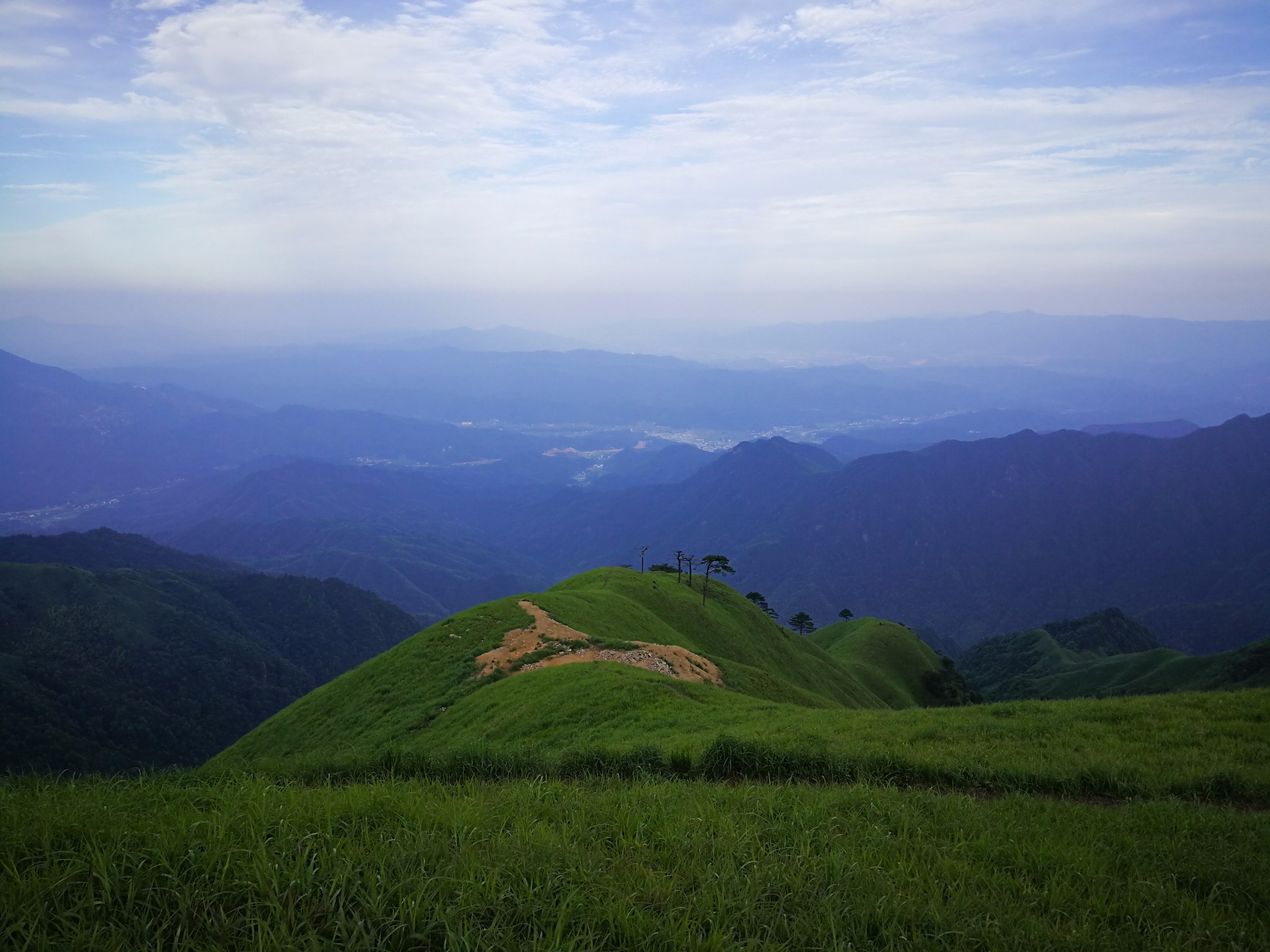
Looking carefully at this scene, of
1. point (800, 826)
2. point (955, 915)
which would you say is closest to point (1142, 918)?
point (955, 915)

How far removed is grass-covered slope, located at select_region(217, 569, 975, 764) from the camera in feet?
64.4

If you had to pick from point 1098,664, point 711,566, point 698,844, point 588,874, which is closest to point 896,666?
point 711,566

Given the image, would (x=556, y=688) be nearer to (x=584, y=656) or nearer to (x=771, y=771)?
(x=584, y=656)

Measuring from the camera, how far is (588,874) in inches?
235

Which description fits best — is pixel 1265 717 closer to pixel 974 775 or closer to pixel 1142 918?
pixel 974 775

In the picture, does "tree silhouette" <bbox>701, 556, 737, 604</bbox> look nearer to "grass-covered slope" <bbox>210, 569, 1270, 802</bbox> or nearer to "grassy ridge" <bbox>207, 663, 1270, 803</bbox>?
"grass-covered slope" <bbox>210, 569, 1270, 802</bbox>

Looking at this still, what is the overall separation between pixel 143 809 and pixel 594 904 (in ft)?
18.2

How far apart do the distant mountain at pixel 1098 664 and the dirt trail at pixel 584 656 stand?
38.2 m

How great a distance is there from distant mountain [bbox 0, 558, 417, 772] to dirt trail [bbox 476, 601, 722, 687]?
89046 millimetres

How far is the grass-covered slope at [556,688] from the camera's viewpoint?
19.6 meters

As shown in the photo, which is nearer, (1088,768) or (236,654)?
(1088,768)

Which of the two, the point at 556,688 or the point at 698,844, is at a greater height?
the point at 698,844

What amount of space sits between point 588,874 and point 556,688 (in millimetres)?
17019

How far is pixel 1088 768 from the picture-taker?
11.1 metres
